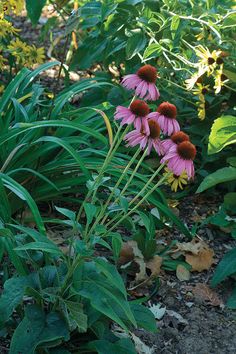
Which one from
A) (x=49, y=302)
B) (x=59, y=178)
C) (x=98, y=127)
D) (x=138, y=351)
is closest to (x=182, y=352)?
(x=138, y=351)

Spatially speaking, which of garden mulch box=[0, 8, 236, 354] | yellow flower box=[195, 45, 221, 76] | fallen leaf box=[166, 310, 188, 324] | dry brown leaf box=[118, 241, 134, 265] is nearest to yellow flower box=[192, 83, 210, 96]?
yellow flower box=[195, 45, 221, 76]

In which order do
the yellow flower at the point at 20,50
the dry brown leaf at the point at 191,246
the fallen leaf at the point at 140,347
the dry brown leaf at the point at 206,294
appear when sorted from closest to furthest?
the fallen leaf at the point at 140,347 → the dry brown leaf at the point at 206,294 → the dry brown leaf at the point at 191,246 → the yellow flower at the point at 20,50

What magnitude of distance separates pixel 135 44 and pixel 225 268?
121 centimetres

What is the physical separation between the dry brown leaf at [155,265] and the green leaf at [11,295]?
0.82 m

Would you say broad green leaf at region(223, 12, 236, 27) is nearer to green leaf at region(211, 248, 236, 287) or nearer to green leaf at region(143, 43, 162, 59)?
green leaf at region(143, 43, 162, 59)

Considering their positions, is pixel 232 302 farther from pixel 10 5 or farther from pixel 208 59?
pixel 10 5

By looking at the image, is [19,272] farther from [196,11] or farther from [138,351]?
[196,11]

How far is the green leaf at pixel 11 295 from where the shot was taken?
2.30 meters

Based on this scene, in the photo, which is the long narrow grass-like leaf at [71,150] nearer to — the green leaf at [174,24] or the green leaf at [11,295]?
the green leaf at [11,295]

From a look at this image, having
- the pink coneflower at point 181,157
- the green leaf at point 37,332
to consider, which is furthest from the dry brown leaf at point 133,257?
the pink coneflower at point 181,157

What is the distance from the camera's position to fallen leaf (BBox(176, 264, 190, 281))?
125 inches

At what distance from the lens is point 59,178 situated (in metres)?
3.39

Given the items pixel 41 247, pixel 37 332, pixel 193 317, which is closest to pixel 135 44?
pixel 193 317

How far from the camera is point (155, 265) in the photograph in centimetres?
314
